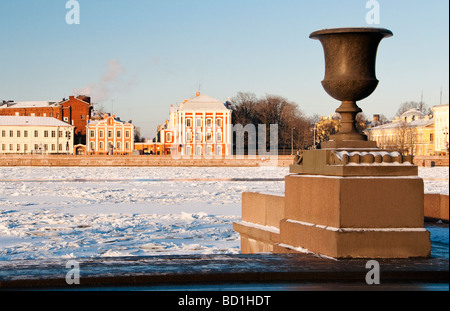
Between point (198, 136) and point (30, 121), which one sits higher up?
point (30, 121)

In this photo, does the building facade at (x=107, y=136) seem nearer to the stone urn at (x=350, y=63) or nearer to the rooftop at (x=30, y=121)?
the rooftop at (x=30, y=121)

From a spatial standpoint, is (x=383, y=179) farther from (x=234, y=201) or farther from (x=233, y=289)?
(x=234, y=201)

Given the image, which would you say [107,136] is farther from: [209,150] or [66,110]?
[66,110]

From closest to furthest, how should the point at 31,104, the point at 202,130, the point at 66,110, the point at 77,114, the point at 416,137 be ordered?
the point at 202,130 < the point at 416,137 < the point at 77,114 < the point at 66,110 < the point at 31,104

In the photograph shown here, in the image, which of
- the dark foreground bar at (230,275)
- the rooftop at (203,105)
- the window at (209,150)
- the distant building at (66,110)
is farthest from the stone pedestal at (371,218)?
the distant building at (66,110)

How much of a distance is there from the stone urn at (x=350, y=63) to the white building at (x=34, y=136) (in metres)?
85.3

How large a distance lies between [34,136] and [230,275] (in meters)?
88.8

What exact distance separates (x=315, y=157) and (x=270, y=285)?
164 cm

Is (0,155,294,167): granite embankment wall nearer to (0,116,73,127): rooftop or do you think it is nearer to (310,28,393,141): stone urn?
(0,116,73,127): rooftop

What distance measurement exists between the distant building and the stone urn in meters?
88.7

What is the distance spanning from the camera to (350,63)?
6.07 meters

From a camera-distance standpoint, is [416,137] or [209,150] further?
[416,137]

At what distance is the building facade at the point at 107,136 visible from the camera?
3349 inches

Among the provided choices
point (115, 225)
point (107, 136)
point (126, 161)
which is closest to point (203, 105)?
point (107, 136)
